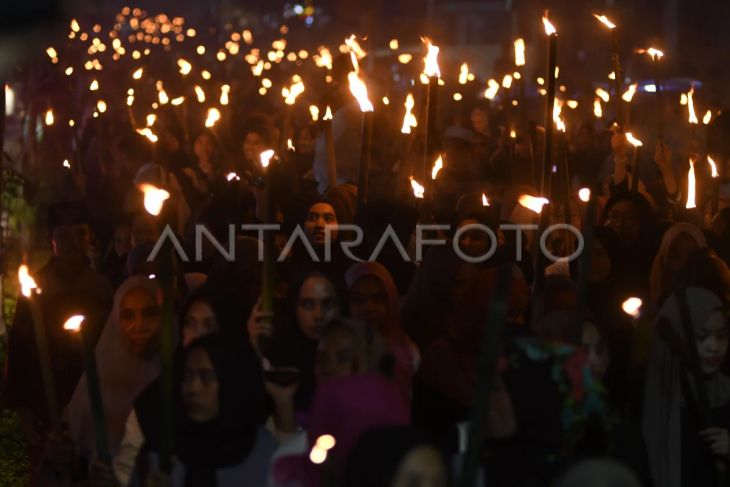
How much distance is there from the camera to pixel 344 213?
10188mm

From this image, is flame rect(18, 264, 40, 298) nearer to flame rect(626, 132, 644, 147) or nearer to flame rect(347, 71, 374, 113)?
flame rect(347, 71, 374, 113)

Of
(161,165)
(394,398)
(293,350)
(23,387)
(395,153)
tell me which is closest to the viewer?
(394,398)

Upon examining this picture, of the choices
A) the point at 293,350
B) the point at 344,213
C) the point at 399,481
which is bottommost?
the point at 399,481

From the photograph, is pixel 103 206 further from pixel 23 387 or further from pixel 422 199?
pixel 23 387

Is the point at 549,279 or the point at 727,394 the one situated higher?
the point at 549,279

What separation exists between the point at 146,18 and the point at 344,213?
54.1 m

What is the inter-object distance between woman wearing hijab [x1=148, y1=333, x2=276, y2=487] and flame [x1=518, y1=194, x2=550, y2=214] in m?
2.43

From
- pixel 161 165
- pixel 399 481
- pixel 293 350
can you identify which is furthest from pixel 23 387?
pixel 161 165

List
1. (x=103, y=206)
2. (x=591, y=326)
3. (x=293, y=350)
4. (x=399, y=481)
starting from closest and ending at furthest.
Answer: (x=399, y=481)
(x=591, y=326)
(x=293, y=350)
(x=103, y=206)

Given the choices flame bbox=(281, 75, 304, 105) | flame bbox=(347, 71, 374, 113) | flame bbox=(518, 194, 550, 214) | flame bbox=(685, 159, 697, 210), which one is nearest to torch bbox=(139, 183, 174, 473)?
flame bbox=(518, 194, 550, 214)

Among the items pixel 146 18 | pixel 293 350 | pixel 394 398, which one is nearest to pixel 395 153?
pixel 293 350

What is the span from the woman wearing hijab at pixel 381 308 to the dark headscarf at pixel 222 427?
4.52ft

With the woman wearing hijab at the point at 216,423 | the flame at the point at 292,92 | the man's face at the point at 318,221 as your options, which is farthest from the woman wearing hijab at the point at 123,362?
the flame at the point at 292,92

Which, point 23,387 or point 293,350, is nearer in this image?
point 293,350
